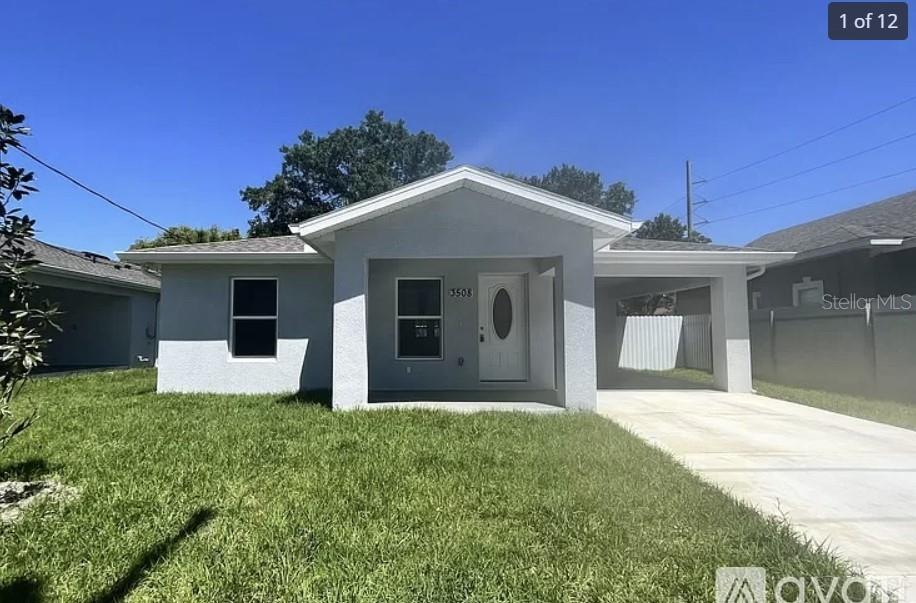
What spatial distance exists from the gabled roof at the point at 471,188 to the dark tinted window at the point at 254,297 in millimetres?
3357

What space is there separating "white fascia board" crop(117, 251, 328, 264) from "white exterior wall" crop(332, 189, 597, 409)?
2170 millimetres

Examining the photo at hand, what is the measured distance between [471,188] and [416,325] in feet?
12.9

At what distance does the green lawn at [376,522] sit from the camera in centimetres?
294

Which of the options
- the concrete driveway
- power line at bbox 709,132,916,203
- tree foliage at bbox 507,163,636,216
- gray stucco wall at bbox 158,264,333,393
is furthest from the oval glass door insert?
tree foliage at bbox 507,163,636,216

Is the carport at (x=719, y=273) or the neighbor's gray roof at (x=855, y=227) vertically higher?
the neighbor's gray roof at (x=855, y=227)

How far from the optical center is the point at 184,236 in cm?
2547

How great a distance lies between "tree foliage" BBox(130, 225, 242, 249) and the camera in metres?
25.3

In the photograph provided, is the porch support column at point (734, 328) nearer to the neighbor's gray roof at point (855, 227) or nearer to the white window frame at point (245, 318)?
the neighbor's gray roof at point (855, 227)

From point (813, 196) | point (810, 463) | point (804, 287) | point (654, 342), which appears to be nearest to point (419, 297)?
point (810, 463)

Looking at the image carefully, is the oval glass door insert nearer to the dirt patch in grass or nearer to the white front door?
the white front door

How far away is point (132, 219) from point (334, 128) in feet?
67.2

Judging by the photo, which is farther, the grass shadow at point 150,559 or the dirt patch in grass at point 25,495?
the dirt patch in grass at point 25,495

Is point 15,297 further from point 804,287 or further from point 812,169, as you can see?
point 812,169

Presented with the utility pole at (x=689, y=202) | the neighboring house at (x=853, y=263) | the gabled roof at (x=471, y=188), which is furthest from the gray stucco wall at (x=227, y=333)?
the utility pole at (x=689, y=202)
